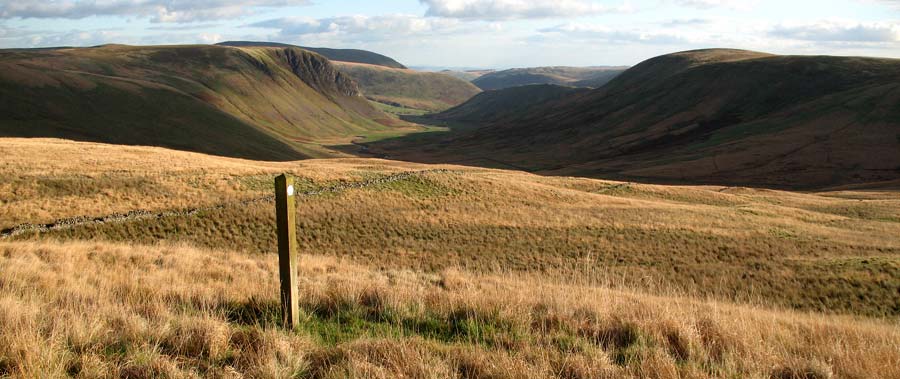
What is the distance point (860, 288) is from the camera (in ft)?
72.6

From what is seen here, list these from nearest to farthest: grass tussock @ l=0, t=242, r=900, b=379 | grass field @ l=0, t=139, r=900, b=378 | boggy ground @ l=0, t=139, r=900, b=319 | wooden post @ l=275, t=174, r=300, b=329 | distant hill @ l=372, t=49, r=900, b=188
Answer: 1. grass tussock @ l=0, t=242, r=900, b=379
2. grass field @ l=0, t=139, r=900, b=378
3. wooden post @ l=275, t=174, r=300, b=329
4. boggy ground @ l=0, t=139, r=900, b=319
5. distant hill @ l=372, t=49, r=900, b=188

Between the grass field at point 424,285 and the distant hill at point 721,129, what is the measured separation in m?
49.4

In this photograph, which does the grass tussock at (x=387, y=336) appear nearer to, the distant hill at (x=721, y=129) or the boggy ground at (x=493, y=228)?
the boggy ground at (x=493, y=228)

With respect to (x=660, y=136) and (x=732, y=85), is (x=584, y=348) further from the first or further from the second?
(x=732, y=85)

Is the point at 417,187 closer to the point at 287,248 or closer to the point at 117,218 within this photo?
the point at 117,218

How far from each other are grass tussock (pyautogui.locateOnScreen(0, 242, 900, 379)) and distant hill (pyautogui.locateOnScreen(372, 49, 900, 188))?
7781cm

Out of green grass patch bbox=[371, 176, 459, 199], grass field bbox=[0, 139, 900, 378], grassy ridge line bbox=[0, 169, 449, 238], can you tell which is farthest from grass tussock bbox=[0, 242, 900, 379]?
green grass patch bbox=[371, 176, 459, 199]

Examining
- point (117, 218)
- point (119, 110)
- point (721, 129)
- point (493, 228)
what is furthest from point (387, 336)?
point (721, 129)

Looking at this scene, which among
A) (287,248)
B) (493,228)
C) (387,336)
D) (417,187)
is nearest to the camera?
(387,336)

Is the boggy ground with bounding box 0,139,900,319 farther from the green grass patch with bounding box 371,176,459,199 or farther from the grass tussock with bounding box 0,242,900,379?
the grass tussock with bounding box 0,242,900,379

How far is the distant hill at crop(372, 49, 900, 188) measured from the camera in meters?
84.5

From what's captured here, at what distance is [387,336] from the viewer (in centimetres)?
701

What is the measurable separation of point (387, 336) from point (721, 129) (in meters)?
126

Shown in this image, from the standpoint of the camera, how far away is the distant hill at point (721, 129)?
84500mm
